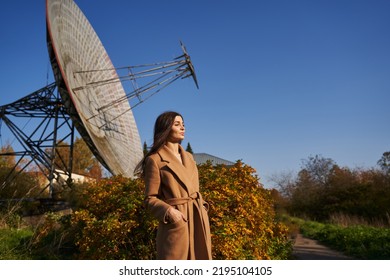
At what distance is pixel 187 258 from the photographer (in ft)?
8.83

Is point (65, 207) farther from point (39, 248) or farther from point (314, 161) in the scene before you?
point (314, 161)

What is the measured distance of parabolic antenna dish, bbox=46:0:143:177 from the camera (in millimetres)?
8703

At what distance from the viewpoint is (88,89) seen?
11.2 m

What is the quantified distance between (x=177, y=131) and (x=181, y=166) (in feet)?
0.97

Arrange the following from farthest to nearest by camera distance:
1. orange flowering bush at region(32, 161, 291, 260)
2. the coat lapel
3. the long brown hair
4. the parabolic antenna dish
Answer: the parabolic antenna dish < orange flowering bush at region(32, 161, 291, 260) < the long brown hair < the coat lapel

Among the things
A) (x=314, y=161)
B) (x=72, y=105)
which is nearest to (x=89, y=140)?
(x=72, y=105)

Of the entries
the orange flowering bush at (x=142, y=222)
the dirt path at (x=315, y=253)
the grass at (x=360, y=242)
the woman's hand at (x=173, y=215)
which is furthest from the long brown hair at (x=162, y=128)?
the grass at (x=360, y=242)

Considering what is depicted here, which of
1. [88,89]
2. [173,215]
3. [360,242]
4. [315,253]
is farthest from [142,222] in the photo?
[88,89]

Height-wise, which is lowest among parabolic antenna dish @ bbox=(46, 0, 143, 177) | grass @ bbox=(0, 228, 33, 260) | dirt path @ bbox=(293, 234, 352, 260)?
dirt path @ bbox=(293, 234, 352, 260)

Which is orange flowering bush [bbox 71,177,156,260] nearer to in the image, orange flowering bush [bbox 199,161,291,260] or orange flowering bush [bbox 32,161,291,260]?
orange flowering bush [bbox 32,161,291,260]

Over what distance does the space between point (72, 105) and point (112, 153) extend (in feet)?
7.69

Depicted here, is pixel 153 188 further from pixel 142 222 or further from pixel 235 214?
pixel 235 214

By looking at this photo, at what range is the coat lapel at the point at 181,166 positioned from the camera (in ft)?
9.10

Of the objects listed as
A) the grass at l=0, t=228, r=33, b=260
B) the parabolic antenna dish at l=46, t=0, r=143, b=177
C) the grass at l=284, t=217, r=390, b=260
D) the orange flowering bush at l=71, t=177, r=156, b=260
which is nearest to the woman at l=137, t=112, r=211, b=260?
the orange flowering bush at l=71, t=177, r=156, b=260
